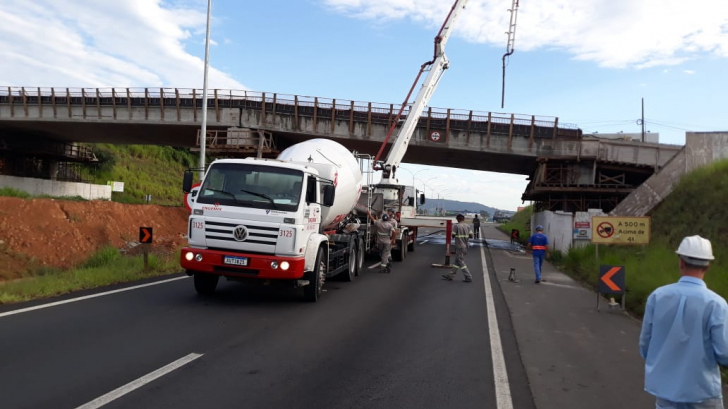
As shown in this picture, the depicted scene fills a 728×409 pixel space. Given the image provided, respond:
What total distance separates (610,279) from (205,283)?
317 inches

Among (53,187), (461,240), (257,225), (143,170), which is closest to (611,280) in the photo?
(461,240)

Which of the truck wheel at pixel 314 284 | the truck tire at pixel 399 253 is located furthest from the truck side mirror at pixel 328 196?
the truck tire at pixel 399 253

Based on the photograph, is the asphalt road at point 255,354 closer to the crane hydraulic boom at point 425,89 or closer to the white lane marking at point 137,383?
the white lane marking at point 137,383

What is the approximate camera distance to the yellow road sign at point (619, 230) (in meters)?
14.4

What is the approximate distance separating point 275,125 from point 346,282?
2078 centimetres

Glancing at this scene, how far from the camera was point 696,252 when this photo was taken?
10.6ft

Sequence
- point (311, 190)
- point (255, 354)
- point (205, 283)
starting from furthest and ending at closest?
point (205, 283), point (311, 190), point (255, 354)

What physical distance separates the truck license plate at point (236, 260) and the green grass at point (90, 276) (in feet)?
12.3

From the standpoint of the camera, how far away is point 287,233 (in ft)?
30.1

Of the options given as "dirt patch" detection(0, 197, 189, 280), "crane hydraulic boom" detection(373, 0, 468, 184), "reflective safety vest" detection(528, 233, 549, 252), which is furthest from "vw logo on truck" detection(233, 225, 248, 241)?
"crane hydraulic boom" detection(373, 0, 468, 184)

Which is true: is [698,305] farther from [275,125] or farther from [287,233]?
[275,125]

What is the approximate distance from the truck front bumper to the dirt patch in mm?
9364

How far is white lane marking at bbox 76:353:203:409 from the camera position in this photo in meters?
4.70

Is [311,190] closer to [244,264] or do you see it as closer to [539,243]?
[244,264]
